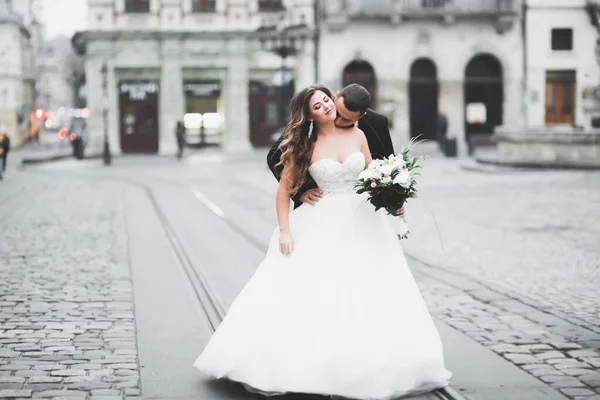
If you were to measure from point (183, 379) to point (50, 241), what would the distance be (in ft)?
25.4

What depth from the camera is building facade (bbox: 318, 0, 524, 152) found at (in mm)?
43031

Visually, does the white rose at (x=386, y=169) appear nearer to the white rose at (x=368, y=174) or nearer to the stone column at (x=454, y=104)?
the white rose at (x=368, y=174)

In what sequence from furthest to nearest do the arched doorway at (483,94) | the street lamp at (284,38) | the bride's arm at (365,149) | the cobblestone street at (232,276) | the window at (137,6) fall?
the arched doorway at (483,94) → the window at (137,6) → the street lamp at (284,38) → the cobblestone street at (232,276) → the bride's arm at (365,149)

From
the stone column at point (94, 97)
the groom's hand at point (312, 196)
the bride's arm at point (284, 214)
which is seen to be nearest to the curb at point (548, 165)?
the stone column at point (94, 97)

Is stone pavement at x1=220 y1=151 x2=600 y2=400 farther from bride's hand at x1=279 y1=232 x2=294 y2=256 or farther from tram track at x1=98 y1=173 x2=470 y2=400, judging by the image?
bride's hand at x1=279 y1=232 x2=294 y2=256

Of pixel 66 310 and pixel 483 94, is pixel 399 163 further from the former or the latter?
pixel 483 94

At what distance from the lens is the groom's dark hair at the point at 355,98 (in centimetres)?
572

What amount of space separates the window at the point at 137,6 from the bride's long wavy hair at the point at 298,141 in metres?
38.7

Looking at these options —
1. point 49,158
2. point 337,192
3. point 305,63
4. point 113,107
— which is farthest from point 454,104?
point 337,192

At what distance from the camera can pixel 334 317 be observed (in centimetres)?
553

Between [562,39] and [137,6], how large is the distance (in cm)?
1851

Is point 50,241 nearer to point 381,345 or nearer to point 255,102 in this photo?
point 381,345

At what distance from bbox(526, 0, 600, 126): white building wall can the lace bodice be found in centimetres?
3904

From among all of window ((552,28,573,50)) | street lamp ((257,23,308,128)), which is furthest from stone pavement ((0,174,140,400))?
window ((552,28,573,50))
